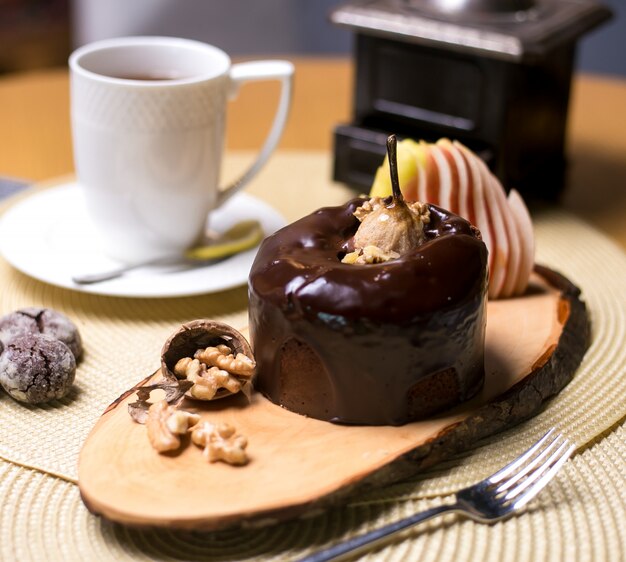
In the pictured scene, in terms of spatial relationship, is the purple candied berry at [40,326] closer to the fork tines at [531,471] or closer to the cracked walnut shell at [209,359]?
the cracked walnut shell at [209,359]

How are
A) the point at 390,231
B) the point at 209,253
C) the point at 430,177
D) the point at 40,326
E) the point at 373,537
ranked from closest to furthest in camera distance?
the point at 373,537, the point at 390,231, the point at 40,326, the point at 430,177, the point at 209,253

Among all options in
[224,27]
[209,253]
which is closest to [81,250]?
[209,253]

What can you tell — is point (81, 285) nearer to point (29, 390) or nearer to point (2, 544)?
point (29, 390)

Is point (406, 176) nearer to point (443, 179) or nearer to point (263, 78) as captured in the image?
point (443, 179)

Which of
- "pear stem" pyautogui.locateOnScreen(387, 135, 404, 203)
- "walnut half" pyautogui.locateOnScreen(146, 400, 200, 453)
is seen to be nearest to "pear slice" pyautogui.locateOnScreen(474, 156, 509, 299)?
"pear stem" pyautogui.locateOnScreen(387, 135, 404, 203)

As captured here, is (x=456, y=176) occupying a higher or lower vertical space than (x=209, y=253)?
higher

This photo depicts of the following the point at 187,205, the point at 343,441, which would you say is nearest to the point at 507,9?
the point at 187,205

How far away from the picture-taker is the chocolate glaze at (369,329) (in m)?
0.92

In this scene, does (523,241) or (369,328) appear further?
(523,241)

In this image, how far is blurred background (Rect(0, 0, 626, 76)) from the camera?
283 cm

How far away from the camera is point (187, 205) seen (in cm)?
134

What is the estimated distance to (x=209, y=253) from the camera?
137cm

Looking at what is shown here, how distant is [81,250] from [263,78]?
0.37 meters

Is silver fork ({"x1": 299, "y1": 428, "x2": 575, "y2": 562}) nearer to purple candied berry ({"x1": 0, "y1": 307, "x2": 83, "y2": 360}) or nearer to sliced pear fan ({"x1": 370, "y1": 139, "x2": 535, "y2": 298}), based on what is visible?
sliced pear fan ({"x1": 370, "y1": 139, "x2": 535, "y2": 298})
